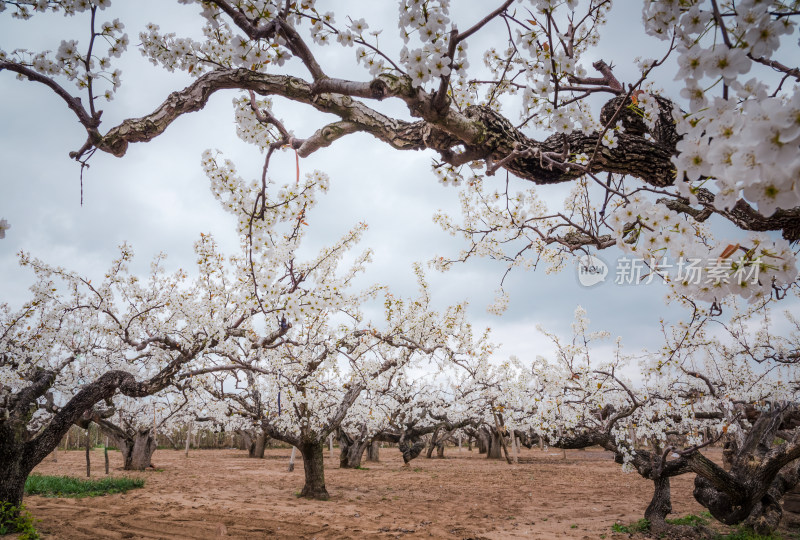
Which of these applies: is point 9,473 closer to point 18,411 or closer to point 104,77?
point 18,411

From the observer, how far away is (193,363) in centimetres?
758

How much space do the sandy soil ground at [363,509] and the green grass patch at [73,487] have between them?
48 cm

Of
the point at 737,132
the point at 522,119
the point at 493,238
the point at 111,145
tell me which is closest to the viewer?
the point at 737,132

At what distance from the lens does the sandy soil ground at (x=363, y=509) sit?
573 centimetres

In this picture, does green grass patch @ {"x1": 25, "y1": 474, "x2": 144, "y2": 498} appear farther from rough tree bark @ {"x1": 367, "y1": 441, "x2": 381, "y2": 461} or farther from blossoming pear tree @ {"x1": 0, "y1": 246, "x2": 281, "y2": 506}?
rough tree bark @ {"x1": 367, "y1": 441, "x2": 381, "y2": 461}

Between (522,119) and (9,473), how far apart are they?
24.6ft

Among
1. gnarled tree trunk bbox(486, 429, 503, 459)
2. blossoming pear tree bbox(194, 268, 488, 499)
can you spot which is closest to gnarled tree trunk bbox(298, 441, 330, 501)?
blossoming pear tree bbox(194, 268, 488, 499)

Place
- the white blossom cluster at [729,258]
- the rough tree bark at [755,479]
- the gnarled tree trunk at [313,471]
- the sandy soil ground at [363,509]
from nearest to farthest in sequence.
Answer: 1. the white blossom cluster at [729,258]
2. the rough tree bark at [755,479]
3. the sandy soil ground at [363,509]
4. the gnarled tree trunk at [313,471]

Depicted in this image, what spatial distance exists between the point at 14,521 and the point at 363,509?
4975 millimetres

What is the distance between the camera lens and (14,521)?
193 inches

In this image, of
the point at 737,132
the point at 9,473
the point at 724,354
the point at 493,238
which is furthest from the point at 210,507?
the point at 724,354

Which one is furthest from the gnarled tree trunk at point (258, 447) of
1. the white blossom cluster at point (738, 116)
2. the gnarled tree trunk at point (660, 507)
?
the white blossom cluster at point (738, 116)

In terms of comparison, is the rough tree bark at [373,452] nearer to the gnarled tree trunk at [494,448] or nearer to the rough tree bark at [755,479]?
the gnarled tree trunk at [494,448]

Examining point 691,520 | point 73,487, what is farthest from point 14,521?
point 691,520
